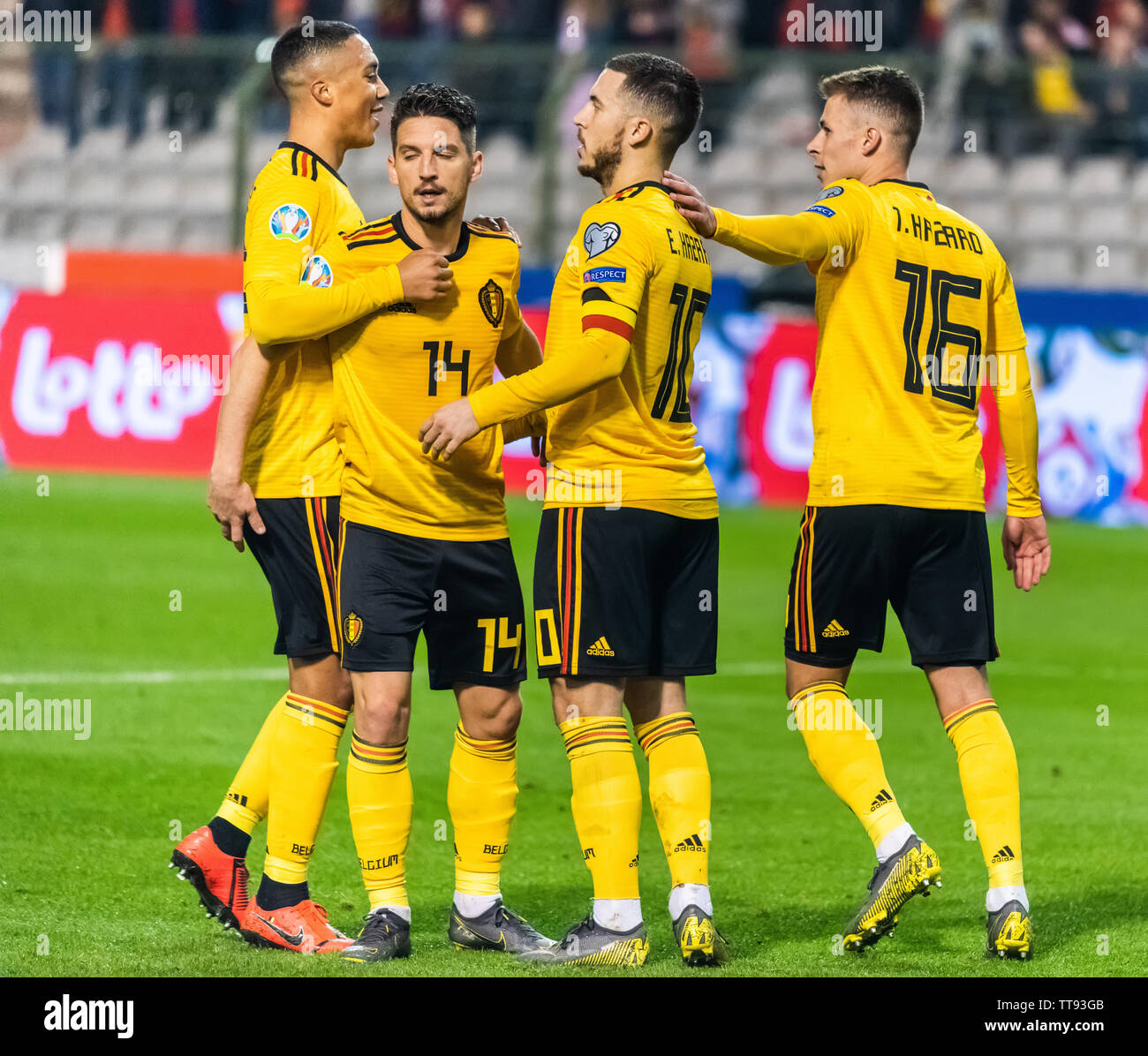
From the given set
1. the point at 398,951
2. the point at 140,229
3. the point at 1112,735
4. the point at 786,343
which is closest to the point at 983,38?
the point at 786,343

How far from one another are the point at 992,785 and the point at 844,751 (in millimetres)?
396

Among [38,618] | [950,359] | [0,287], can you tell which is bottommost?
[38,618]

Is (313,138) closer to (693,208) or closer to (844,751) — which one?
(693,208)

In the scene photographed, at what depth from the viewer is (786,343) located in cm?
1447

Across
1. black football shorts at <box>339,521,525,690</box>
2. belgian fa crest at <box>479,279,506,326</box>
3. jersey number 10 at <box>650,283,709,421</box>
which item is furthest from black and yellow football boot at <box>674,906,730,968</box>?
belgian fa crest at <box>479,279,506,326</box>

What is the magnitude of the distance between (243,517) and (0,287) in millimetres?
11542

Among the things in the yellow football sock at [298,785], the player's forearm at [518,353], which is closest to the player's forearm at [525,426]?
the player's forearm at [518,353]

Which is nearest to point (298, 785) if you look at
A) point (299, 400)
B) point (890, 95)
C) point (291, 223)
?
point (299, 400)

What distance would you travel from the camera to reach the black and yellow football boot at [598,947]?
4.51 meters

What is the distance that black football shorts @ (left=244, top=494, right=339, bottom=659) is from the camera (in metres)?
4.88

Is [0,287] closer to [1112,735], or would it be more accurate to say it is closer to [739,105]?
[739,105]

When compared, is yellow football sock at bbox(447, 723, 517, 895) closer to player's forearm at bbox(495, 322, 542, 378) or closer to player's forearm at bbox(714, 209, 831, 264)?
player's forearm at bbox(495, 322, 542, 378)

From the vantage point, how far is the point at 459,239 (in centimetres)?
470

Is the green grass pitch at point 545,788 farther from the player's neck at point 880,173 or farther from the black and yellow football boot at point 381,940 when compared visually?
the player's neck at point 880,173
